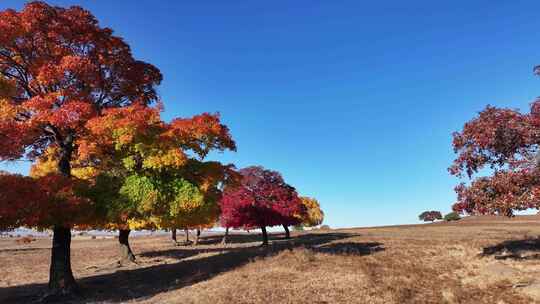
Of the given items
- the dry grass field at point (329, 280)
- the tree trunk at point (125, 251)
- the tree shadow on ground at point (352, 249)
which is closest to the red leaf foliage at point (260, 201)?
the tree shadow on ground at point (352, 249)

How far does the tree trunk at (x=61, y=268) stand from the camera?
19.1 meters

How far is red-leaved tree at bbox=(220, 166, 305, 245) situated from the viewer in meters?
39.5

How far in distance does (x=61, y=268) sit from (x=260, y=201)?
22428mm

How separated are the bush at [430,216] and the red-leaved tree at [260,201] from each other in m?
138

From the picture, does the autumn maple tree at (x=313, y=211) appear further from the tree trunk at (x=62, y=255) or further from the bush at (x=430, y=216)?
the bush at (x=430, y=216)

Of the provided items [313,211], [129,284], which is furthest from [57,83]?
[313,211]

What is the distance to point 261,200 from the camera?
131ft

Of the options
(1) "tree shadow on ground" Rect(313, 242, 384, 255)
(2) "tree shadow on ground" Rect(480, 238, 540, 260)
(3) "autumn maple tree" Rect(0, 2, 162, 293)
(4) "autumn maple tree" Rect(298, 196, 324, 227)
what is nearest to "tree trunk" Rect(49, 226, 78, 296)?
(3) "autumn maple tree" Rect(0, 2, 162, 293)

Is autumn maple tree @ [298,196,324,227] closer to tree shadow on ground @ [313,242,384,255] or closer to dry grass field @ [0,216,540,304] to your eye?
tree shadow on ground @ [313,242,384,255]

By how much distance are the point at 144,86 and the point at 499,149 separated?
65.3ft

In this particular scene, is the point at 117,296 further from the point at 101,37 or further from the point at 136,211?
the point at 101,37

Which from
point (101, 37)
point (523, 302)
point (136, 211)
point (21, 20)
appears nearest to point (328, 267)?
point (523, 302)

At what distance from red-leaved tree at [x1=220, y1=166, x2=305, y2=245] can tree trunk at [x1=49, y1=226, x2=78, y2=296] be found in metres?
20.7

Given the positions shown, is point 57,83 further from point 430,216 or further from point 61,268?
point 430,216
